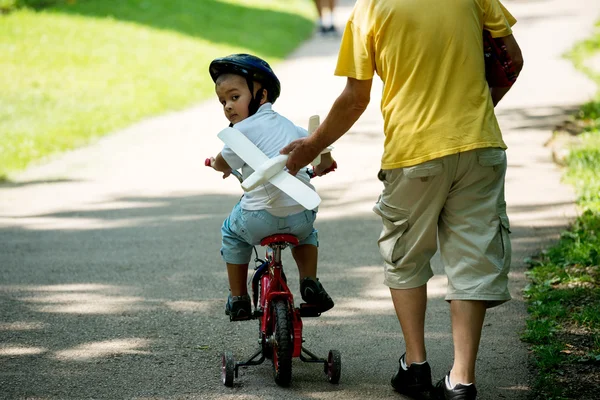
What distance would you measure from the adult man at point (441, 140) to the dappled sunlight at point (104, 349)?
1.70 meters

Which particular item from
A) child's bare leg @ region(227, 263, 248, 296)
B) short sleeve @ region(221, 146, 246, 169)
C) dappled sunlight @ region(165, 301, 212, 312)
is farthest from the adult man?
dappled sunlight @ region(165, 301, 212, 312)

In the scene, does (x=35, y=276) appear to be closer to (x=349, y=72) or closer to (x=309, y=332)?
(x=309, y=332)

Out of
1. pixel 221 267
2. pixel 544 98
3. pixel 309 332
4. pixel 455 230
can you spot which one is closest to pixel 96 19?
pixel 544 98

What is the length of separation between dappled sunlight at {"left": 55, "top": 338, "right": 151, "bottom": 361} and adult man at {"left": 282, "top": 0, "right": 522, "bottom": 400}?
67.1 inches

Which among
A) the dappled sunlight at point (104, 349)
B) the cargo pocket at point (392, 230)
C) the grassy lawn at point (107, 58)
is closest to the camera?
the cargo pocket at point (392, 230)

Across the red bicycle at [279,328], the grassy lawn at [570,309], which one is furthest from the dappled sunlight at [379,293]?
the red bicycle at [279,328]

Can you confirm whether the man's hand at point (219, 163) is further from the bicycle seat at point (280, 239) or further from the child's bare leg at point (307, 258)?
the child's bare leg at point (307, 258)

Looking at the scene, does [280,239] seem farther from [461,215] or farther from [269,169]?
[461,215]

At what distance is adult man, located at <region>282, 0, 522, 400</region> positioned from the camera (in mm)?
3643

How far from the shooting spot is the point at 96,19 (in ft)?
64.7

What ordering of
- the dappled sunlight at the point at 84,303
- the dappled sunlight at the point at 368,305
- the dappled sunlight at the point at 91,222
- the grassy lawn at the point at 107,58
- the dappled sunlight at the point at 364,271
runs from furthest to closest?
the grassy lawn at the point at 107,58 < the dappled sunlight at the point at 91,222 < the dappled sunlight at the point at 364,271 < the dappled sunlight at the point at 84,303 < the dappled sunlight at the point at 368,305

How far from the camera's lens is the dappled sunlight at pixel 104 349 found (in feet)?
15.7

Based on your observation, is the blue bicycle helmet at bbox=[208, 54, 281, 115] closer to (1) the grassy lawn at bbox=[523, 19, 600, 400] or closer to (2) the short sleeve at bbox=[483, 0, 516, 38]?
(2) the short sleeve at bbox=[483, 0, 516, 38]

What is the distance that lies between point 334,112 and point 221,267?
2.89 meters
